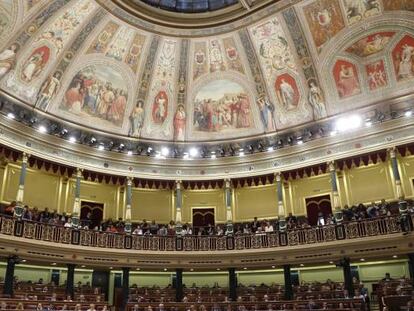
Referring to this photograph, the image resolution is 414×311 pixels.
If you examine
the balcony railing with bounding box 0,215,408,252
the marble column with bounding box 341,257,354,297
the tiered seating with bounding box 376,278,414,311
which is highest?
the balcony railing with bounding box 0,215,408,252

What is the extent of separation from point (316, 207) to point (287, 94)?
7167 mm

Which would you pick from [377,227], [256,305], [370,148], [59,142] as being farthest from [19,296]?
[370,148]

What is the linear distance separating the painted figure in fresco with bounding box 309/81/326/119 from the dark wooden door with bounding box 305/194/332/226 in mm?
4903

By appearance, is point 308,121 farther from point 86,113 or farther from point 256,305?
point 86,113

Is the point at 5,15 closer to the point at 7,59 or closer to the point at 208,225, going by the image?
the point at 7,59

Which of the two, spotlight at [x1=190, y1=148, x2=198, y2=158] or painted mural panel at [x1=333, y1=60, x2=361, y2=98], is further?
spotlight at [x1=190, y1=148, x2=198, y2=158]

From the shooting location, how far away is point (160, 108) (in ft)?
86.9

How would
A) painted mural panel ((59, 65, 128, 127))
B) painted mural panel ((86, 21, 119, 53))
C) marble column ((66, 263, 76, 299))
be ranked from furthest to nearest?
1. painted mural panel ((59, 65, 128, 127))
2. painted mural panel ((86, 21, 119, 53))
3. marble column ((66, 263, 76, 299))

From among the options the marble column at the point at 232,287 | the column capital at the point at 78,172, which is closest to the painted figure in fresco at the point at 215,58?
the column capital at the point at 78,172

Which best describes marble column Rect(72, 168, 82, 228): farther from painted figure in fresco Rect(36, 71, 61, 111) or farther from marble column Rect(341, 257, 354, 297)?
marble column Rect(341, 257, 354, 297)

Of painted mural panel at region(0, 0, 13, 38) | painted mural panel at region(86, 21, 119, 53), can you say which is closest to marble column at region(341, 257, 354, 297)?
painted mural panel at region(86, 21, 119, 53)

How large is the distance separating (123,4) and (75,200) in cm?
1101

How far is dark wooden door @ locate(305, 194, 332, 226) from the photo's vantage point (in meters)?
23.8

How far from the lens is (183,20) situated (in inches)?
903
